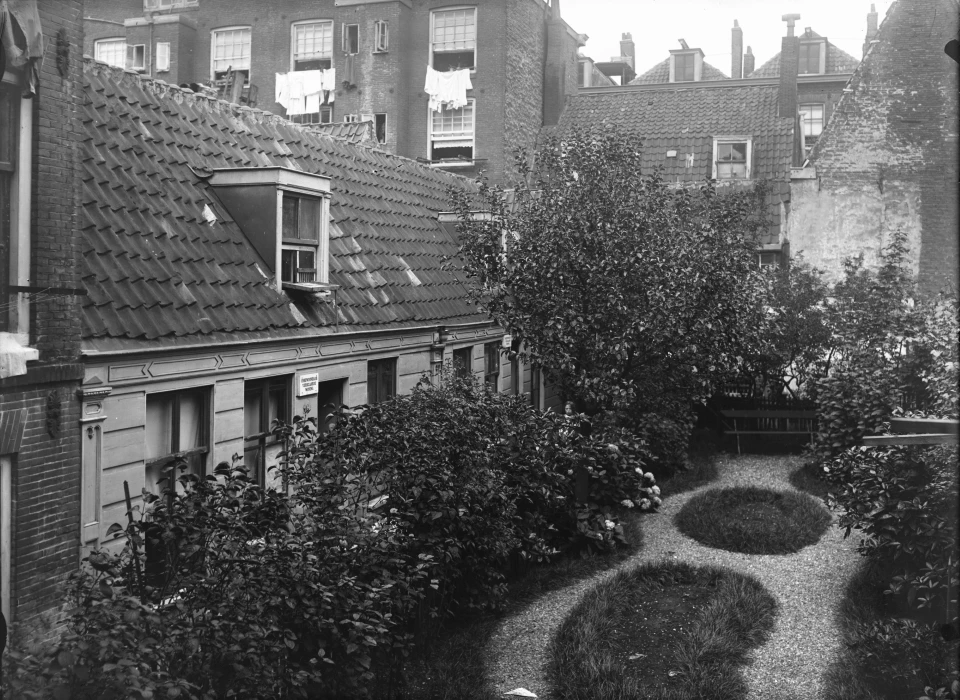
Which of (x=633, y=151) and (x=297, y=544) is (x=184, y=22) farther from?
(x=297, y=544)

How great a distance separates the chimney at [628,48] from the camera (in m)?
55.5

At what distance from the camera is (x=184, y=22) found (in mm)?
37125

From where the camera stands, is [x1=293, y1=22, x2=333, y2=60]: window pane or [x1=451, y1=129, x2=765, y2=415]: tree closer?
[x1=451, y1=129, x2=765, y2=415]: tree

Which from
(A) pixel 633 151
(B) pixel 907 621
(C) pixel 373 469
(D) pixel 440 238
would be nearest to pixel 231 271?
(C) pixel 373 469

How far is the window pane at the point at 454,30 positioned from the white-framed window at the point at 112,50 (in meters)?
13.2

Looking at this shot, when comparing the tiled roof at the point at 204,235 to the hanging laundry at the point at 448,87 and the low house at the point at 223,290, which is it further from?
the hanging laundry at the point at 448,87

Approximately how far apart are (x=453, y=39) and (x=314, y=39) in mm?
5636

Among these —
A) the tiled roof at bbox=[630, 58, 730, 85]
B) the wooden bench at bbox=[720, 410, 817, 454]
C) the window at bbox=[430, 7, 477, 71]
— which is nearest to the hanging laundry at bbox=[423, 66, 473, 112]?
the window at bbox=[430, 7, 477, 71]

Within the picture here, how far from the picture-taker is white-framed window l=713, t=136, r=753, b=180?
110 ft

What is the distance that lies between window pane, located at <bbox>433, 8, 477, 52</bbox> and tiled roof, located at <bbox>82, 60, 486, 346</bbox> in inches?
688

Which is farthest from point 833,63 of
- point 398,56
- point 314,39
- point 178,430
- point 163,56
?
point 178,430

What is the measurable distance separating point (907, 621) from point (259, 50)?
33872 mm

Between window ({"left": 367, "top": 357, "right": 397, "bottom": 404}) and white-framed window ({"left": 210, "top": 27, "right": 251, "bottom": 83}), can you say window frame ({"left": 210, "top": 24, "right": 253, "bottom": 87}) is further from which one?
window ({"left": 367, "top": 357, "right": 397, "bottom": 404})

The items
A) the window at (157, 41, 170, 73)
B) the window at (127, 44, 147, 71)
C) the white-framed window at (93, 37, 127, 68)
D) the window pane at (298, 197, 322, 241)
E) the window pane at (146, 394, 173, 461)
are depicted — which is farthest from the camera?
the white-framed window at (93, 37, 127, 68)
